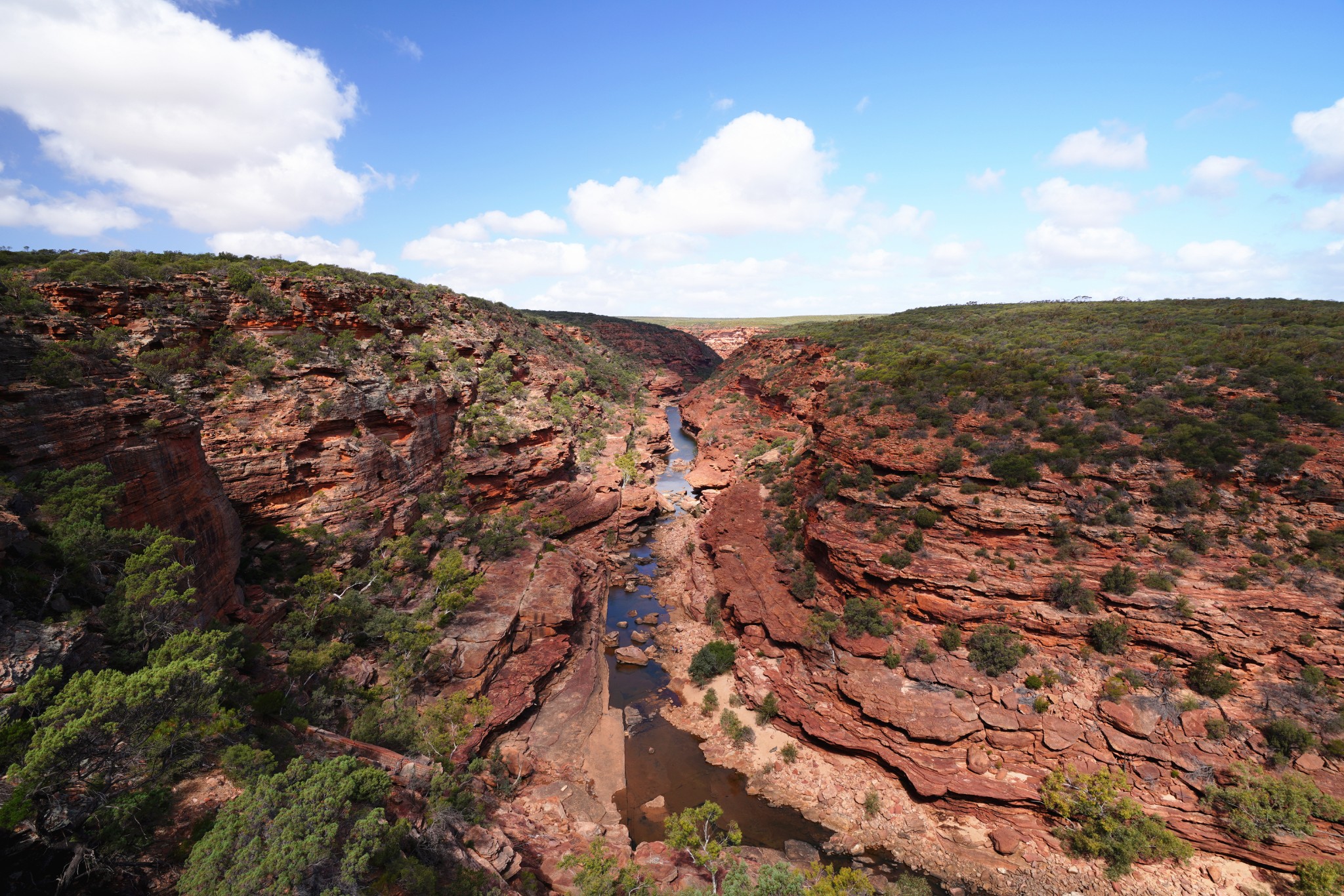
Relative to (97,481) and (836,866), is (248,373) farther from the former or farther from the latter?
(836,866)

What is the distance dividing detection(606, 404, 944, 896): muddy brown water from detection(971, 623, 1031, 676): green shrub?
7.66 meters

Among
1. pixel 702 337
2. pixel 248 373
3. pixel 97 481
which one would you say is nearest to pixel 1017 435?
pixel 97 481

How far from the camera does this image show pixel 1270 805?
1453 centimetres

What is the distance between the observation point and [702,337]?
149375mm

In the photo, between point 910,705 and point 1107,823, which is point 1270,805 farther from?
point 910,705

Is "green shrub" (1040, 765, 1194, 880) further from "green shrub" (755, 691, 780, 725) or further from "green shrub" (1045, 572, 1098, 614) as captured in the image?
"green shrub" (755, 691, 780, 725)

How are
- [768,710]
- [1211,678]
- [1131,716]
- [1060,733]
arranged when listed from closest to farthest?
[1211,678], [1131,716], [1060,733], [768,710]

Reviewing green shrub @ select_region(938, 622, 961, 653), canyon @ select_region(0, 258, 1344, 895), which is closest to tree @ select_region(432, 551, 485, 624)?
canyon @ select_region(0, 258, 1344, 895)

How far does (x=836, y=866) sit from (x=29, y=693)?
21517mm

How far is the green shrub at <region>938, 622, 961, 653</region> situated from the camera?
20.0 metres

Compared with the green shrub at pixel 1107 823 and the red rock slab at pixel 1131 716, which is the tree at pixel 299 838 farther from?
the red rock slab at pixel 1131 716

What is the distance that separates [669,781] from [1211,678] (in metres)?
19.8

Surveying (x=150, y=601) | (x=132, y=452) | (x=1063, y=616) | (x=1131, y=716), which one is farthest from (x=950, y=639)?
(x=132, y=452)

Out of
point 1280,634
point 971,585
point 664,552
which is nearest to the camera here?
point 1280,634
